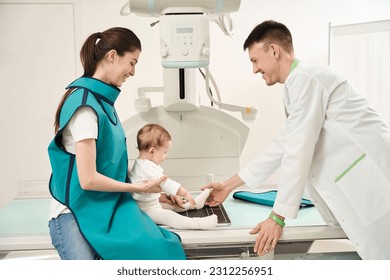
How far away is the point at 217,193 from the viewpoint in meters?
1.72

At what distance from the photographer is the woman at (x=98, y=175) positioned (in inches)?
50.6

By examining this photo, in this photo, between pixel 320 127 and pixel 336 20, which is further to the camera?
pixel 336 20

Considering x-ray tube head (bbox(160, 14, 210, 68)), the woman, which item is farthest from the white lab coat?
the woman

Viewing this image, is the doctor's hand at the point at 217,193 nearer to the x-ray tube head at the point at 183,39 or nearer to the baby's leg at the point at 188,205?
the baby's leg at the point at 188,205

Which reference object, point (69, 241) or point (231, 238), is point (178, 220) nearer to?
point (231, 238)

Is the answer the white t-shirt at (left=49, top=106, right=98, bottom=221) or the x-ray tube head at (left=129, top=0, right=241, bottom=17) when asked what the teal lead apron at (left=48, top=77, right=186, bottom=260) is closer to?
the white t-shirt at (left=49, top=106, right=98, bottom=221)

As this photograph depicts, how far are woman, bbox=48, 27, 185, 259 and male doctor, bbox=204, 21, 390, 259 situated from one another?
1.24 ft

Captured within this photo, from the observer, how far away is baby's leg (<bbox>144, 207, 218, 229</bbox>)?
143cm

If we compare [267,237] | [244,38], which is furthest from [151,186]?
[244,38]

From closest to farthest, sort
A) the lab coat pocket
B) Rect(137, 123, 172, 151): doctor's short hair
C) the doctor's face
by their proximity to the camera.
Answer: the lab coat pocket → the doctor's face → Rect(137, 123, 172, 151): doctor's short hair

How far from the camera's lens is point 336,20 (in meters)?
1.99

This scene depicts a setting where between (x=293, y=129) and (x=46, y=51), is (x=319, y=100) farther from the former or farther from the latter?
(x=46, y=51)

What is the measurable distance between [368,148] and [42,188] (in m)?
1.29
